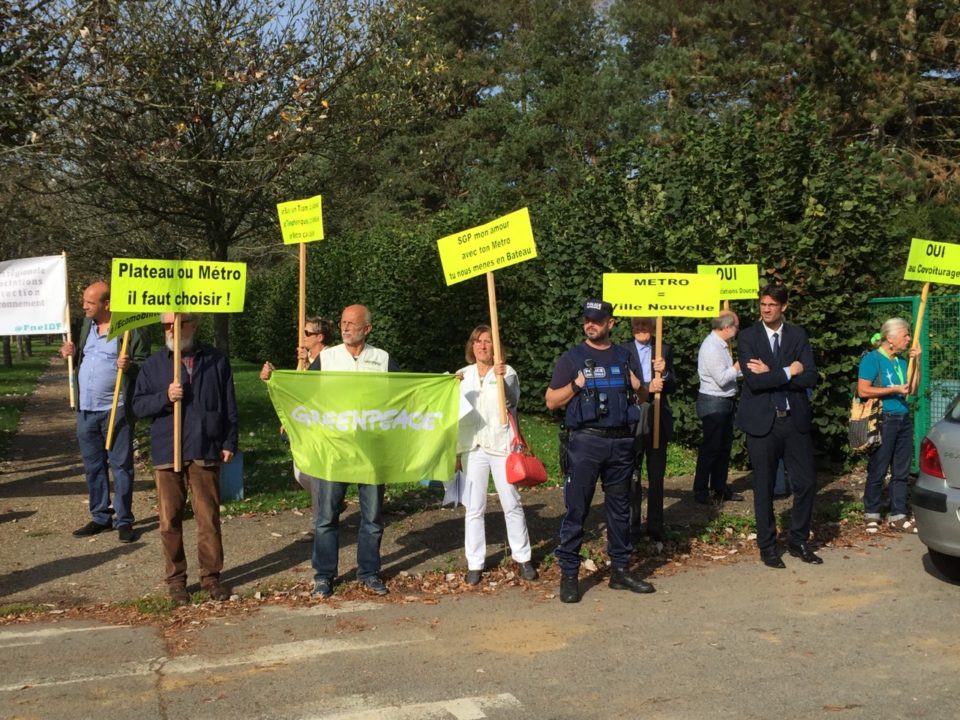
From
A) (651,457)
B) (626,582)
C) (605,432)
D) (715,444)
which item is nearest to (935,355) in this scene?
(715,444)

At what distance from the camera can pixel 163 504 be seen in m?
6.86

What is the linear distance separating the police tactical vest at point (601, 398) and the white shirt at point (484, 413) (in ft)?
2.14

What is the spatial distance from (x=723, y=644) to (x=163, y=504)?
3713mm

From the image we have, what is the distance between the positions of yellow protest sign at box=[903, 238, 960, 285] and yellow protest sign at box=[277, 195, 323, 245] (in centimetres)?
533

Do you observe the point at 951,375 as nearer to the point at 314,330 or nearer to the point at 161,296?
the point at 314,330

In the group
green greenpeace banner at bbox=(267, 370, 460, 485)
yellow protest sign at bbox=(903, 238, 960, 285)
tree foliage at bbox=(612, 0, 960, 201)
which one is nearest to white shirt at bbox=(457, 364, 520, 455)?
green greenpeace banner at bbox=(267, 370, 460, 485)

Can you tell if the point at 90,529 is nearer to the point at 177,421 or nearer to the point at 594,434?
the point at 177,421

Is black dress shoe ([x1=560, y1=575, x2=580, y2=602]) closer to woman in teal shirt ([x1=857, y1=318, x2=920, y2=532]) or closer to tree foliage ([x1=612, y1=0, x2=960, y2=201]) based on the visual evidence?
woman in teal shirt ([x1=857, y1=318, x2=920, y2=532])

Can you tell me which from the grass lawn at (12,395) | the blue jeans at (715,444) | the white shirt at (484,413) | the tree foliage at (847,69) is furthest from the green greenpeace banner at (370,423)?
the tree foliage at (847,69)

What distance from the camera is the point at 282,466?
12289mm

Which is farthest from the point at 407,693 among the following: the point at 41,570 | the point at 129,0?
the point at 129,0

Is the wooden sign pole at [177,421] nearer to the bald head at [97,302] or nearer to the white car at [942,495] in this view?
the bald head at [97,302]

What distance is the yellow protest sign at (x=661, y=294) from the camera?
7992 mm

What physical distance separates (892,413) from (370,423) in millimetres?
4699
